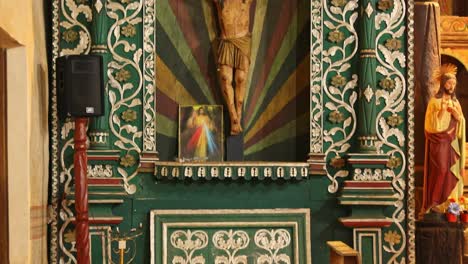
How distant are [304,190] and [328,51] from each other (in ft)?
→ 3.30

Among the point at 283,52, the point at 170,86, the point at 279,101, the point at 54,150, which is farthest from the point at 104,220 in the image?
the point at 283,52

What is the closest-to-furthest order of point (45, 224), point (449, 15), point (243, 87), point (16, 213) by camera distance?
point (16, 213) < point (45, 224) < point (243, 87) < point (449, 15)

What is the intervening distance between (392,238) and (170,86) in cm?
194

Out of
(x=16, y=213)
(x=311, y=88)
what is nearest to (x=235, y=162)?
(x=311, y=88)

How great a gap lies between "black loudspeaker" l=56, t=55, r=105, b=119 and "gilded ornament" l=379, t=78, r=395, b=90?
1974 mm

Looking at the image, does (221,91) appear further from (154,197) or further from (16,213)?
(16,213)

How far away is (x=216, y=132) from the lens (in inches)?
227

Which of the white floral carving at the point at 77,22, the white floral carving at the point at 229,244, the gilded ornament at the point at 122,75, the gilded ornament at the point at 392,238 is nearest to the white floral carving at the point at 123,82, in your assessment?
the gilded ornament at the point at 122,75

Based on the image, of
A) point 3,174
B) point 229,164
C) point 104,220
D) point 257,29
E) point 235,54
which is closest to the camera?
point 3,174

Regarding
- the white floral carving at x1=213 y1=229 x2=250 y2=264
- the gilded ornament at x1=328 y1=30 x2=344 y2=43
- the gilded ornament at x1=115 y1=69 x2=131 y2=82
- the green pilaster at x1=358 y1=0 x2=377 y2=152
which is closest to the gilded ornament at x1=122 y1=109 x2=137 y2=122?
the gilded ornament at x1=115 y1=69 x2=131 y2=82

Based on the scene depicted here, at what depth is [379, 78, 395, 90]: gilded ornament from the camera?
18.1 ft

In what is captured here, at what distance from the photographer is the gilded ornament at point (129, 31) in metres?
5.46

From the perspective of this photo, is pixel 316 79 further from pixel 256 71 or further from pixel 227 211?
pixel 227 211

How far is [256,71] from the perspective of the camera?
5.90 meters
